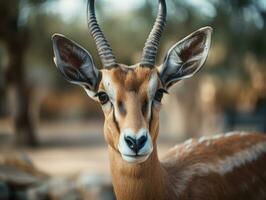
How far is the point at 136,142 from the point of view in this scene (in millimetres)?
3816

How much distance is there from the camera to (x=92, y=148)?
20484mm

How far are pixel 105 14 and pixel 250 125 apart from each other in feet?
25.9

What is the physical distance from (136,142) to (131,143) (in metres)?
0.05

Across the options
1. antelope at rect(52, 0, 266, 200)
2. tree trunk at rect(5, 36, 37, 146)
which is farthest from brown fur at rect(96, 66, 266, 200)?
tree trunk at rect(5, 36, 37, 146)

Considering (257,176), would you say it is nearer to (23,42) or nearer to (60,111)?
(23,42)

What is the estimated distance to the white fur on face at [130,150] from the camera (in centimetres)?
385

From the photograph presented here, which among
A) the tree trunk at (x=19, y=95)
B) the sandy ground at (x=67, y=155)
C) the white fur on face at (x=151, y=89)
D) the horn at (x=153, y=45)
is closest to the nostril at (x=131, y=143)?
the white fur on face at (x=151, y=89)

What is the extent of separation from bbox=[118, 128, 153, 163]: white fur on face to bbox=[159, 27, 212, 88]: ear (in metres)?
0.78

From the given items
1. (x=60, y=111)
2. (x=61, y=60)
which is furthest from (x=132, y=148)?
(x=60, y=111)

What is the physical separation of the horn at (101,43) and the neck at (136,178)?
0.73 m

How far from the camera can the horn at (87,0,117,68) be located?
4.46m

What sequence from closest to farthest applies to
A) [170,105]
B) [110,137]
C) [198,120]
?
[110,137] → [198,120] → [170,105]

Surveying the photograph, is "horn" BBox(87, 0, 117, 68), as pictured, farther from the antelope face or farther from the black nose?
the black nose

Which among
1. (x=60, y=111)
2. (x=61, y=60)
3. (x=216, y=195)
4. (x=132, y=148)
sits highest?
(x=61, y=60)
